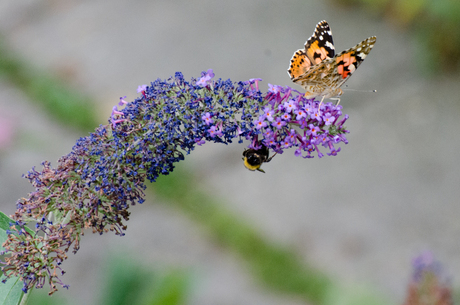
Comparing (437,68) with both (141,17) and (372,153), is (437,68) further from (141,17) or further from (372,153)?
(141,17)

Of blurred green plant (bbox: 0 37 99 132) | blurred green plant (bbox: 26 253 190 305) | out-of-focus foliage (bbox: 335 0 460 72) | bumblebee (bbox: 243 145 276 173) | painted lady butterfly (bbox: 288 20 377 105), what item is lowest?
blurred green plant (bbox: 26 253 190 305)

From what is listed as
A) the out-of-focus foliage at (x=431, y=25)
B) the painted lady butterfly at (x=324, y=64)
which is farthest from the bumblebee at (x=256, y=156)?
the out-of-focus foliage at (x=431, y=25)

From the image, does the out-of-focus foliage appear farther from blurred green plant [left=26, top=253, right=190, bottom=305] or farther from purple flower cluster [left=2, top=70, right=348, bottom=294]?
blurred green plant [left=26, top=253, right=190, bottom=305]

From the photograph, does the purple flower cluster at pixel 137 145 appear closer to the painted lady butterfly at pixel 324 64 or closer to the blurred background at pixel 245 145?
the painted lady butterfly at pixel 324 64

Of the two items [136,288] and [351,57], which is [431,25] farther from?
[136,288]

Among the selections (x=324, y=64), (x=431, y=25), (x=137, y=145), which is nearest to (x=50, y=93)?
(x=137, y=145)

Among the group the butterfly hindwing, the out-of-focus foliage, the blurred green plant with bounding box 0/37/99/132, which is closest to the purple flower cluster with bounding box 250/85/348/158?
the butterfly hindwing
